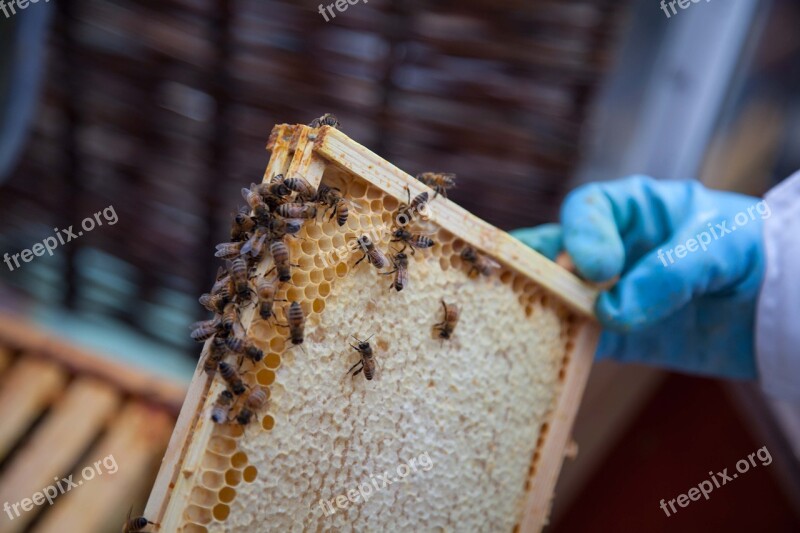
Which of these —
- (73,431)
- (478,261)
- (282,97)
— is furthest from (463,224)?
(73,431)

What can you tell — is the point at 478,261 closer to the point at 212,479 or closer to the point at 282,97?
the point at 212,479

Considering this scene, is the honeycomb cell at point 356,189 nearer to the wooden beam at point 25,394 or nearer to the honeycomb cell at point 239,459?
the honeycomb cell at point 239,459

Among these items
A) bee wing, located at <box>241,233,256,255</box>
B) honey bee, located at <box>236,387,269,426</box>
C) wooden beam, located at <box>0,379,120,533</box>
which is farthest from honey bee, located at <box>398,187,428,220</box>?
wooden beam, located at <box>0,379,120,533</box>

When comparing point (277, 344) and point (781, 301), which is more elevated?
point (781, 301)

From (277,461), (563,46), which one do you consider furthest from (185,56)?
(277,461)

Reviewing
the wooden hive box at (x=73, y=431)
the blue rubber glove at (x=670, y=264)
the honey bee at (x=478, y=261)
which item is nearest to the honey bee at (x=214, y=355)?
the honey bee at (x=478, y=261)

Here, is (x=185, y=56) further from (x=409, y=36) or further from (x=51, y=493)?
(x=51, y=493)
